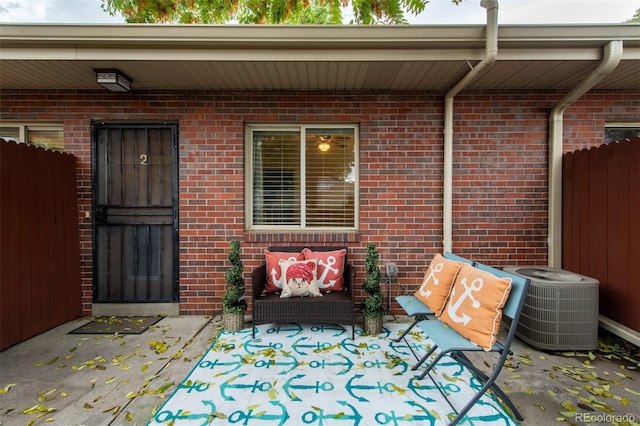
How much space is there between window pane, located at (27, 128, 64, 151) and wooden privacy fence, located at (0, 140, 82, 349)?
456 millimetres

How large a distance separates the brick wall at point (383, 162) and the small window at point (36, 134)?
126 millimetres

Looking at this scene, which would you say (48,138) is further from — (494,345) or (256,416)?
(494,345)

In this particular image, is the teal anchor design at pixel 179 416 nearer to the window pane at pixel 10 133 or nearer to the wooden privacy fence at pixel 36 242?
the wooden privacy fence at pixel 36 242

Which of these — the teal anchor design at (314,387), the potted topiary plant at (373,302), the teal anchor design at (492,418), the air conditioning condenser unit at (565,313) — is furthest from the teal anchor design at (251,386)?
the air conditioning condenser unit at (565,313)

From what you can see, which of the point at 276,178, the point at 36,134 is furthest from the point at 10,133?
the point at 276,178

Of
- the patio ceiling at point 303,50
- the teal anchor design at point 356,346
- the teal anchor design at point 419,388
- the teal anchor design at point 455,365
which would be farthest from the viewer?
the teal anchor design at point 356,346

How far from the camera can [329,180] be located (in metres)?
3.30

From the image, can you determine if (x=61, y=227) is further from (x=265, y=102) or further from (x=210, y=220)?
(x=265, y=102)

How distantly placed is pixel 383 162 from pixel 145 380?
3.02m

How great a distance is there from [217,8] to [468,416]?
21.9 feet

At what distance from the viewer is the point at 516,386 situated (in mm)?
1958

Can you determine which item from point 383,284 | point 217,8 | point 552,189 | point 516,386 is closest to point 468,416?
point 516,386

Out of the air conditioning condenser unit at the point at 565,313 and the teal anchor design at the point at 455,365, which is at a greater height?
the air conditioning condenser unit at the point at 565,313

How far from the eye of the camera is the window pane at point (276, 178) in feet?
10.8
